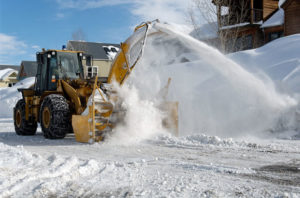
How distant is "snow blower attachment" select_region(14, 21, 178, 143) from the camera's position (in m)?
7.92

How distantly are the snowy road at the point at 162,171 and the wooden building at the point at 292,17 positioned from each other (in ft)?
59.9

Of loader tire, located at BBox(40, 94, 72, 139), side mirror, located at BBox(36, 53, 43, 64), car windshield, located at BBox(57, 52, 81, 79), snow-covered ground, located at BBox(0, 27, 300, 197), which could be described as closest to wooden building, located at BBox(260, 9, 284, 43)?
snow-covered ground, located at BBox(0, 27, 300, 197)

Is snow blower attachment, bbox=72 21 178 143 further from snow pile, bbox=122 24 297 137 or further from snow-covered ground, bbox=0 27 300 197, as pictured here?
snow pile, bbox=122 24 297 137

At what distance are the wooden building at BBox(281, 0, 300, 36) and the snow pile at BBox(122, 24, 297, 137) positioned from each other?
13.6 metres

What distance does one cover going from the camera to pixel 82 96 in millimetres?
8805

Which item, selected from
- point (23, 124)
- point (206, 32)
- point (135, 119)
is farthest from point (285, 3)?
point (23, 124)

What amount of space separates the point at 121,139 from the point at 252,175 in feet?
13.5

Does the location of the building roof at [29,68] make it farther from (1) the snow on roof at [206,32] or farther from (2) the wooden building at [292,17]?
(2) the wooden building at [292,17]

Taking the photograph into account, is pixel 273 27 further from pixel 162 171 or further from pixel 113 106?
pixel 162 171

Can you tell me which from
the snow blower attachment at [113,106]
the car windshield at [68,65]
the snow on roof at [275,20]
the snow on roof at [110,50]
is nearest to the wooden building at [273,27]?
the snow on roof at [275,20]

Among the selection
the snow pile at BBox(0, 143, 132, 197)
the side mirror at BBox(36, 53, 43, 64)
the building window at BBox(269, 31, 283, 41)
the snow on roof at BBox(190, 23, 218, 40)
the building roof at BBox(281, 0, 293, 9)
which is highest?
the building roof at BBox(281, 0, 293, 9)

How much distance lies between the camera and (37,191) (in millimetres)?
3977

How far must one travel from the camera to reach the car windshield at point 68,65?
9.72 m

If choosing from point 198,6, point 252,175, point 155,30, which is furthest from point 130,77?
point 198,6
